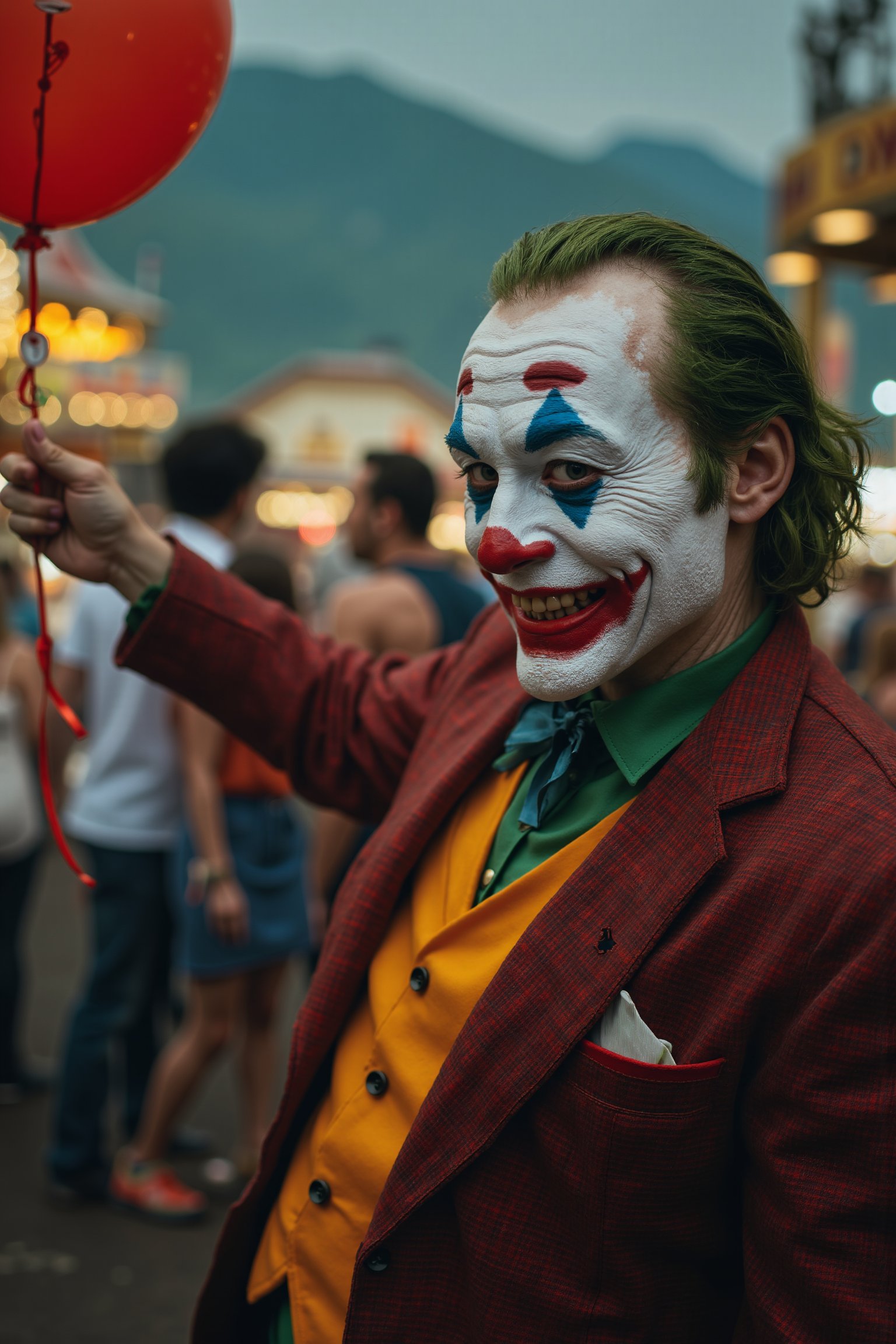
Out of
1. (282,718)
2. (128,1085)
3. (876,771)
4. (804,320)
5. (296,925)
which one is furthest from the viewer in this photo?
(804,320)

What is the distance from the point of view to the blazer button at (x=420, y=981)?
1370 millimetres

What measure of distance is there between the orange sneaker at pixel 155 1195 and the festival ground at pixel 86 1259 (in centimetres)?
3

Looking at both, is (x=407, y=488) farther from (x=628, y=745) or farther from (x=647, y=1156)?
(x=647, y=1156)

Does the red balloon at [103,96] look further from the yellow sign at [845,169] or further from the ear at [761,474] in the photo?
the yellow sign at [845,169]

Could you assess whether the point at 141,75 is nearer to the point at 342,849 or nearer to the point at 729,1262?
the point at 729,1262

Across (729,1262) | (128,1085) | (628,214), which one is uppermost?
(628,214)

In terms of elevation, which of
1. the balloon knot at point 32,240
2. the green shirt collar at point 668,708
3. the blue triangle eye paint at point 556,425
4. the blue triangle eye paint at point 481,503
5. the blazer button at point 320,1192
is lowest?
the blazer button at point 320,1192

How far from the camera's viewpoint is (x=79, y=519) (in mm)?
1648

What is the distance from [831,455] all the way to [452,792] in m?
0.60

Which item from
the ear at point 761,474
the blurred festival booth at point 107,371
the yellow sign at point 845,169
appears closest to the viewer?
the ear at point 761,474

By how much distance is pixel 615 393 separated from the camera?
1259mm

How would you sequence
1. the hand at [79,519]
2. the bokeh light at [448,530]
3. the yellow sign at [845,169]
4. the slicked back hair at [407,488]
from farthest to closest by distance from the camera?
the bokeh light at [448,530]
the yellow sign at [845,169]
the slicked back hair at [407,488]
the hand at [79,519]

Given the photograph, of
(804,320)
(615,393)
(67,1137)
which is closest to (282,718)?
(615,393)

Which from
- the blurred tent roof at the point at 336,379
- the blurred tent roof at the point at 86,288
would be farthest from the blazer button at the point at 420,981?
the blurred tent roof at the point at 336,379
